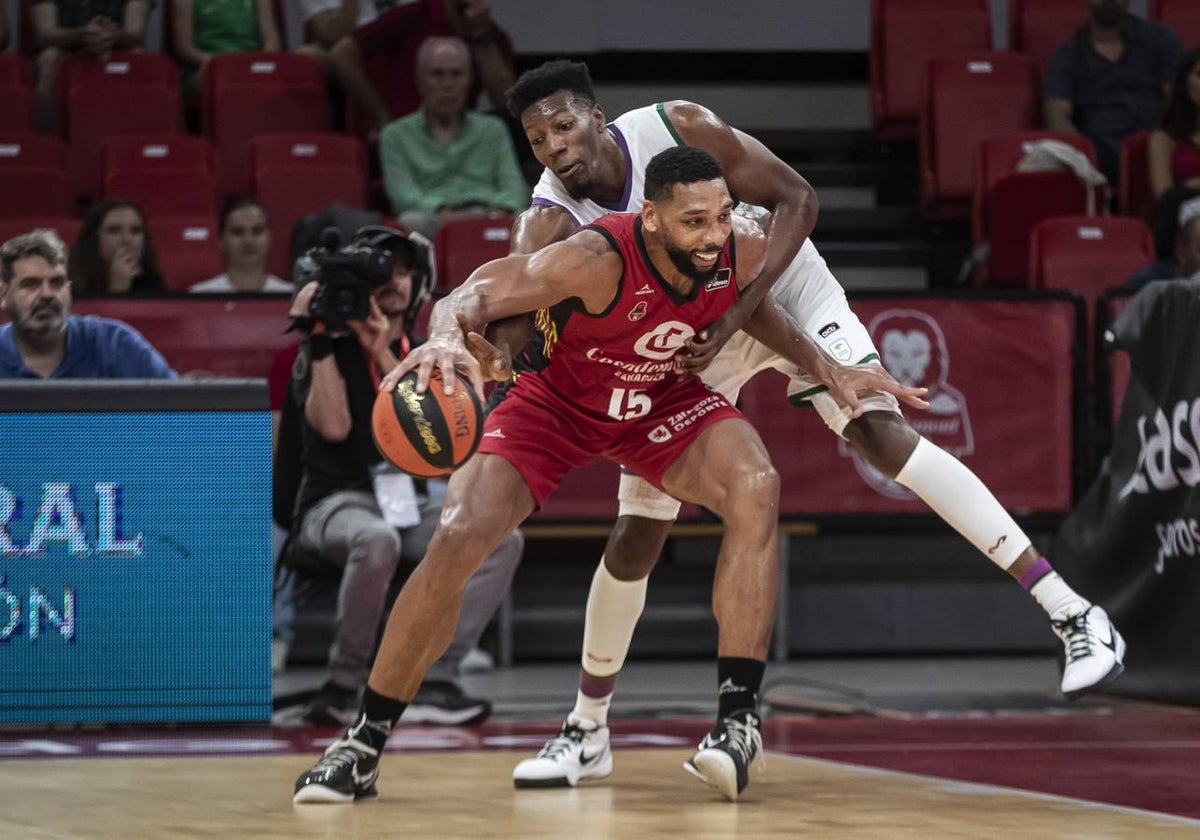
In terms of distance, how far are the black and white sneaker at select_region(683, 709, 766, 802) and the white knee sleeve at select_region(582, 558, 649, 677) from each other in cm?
60

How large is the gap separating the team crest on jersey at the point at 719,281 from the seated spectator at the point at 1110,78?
20.0 feet

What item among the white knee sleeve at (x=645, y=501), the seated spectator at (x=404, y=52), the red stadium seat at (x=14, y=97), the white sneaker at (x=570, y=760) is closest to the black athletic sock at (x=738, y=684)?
the white sneaker at (x=570, y=760)

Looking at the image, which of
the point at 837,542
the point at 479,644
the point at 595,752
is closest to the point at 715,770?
the point at 595,752

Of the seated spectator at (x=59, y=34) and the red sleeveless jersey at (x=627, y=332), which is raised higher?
the seated spectator at (x=59, y=34)

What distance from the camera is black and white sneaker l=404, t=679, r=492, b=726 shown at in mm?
5961

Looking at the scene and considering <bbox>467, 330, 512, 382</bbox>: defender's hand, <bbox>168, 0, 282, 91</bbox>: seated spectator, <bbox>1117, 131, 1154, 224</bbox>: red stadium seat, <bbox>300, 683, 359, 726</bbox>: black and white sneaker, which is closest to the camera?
<bbox>467, 330, 512, 382</bbox>: defender's hand

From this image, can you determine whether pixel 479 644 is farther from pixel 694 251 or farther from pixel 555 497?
pixel 694 251

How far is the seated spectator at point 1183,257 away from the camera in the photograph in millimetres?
8008

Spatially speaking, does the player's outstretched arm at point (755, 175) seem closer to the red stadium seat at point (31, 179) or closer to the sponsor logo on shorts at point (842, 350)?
the sponsor logo on shorts at point (842, 350)

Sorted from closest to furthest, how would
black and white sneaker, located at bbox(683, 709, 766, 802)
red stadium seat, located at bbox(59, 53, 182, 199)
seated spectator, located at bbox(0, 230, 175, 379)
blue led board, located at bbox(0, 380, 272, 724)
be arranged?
black and white sneaker, located at bbox(683, 709, 766, 802) < blue led board, located at bbox(0, 380, 272, 724) < seated spectator, located at bbox(0, 230, 175, 379) < red stadium seat, located at bbox(59, 53, 182, 199)

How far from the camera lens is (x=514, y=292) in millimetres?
4082

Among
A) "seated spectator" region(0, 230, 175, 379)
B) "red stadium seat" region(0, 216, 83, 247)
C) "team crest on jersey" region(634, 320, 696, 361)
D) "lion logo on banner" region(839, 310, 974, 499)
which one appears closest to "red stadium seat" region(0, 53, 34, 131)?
"red stadium seat" region(0, 216, 83, 247)

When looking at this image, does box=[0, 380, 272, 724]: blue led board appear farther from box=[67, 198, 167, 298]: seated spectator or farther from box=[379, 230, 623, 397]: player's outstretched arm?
box=[67, 198, 167, 298]: seated spectator

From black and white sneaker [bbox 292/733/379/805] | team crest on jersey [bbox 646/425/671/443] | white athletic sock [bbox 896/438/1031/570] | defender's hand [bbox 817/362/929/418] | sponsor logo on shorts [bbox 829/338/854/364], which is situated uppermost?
sponsor logo on shorts [bbox 829/338/854/364]
